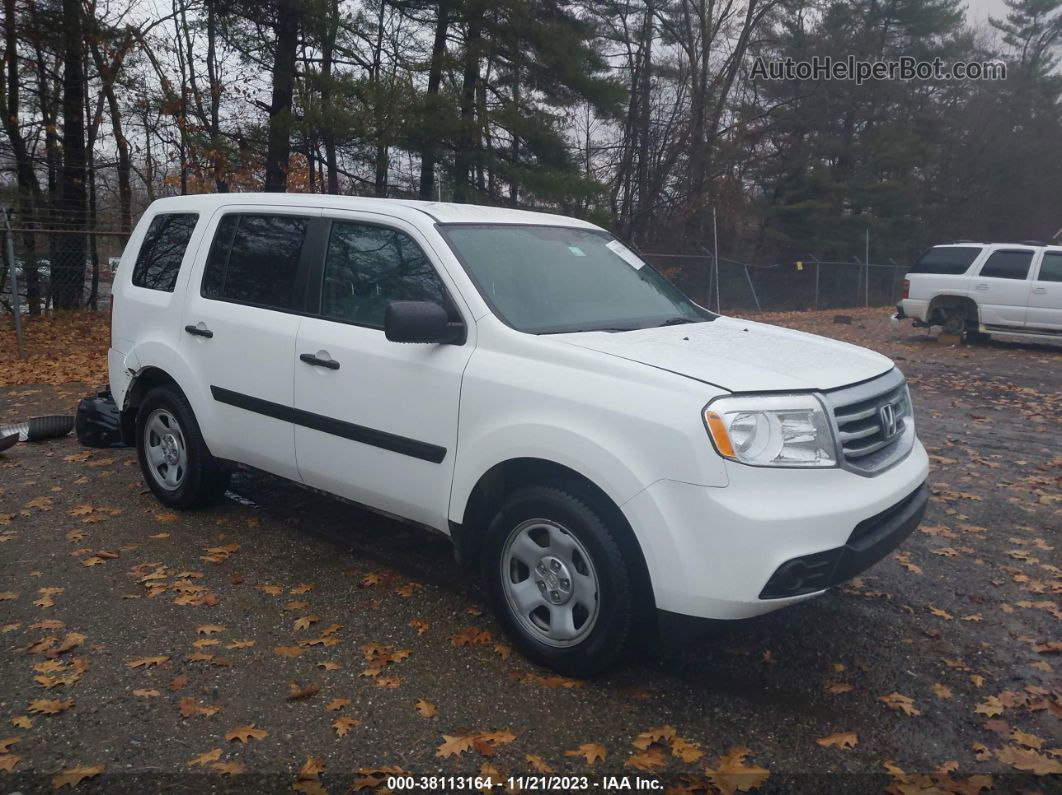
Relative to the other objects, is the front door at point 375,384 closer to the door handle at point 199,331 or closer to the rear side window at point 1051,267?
→ the door handle at point 199,331

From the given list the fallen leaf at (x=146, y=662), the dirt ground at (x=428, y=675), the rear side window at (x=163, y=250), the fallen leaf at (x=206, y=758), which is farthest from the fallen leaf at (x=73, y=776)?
the rear side window at (x=163, y=250)

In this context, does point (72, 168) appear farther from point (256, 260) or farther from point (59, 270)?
point (256, 260)

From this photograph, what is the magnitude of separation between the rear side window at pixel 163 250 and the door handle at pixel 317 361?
4.85 feet

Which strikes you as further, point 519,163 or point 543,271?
point 519,163

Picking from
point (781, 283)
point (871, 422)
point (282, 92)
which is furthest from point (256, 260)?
point (781, 283)

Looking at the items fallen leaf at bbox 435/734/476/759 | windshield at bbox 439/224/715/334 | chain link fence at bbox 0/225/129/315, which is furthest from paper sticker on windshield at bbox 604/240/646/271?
chain link fence at bbox 0/225/129/315

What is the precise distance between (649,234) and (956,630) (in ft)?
88.2

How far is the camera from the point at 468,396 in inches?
146

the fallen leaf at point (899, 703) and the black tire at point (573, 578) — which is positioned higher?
the black tire at point (573, 578)

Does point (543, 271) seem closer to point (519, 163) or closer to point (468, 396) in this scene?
point (468, 396)

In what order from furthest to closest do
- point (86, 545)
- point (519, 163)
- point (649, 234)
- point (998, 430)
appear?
point (649, 234), point (519, 163), point (998, 430), point (86, 545)

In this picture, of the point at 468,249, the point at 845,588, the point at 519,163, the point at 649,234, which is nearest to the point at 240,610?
the point at 468,249

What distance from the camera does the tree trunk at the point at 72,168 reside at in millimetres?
15203

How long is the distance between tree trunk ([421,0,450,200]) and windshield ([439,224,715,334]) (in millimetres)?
12270
